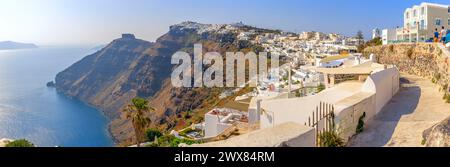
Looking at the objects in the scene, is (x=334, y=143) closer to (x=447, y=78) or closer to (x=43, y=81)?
(x=447, y=78)

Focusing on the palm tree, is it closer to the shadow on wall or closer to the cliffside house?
the shadow on wall

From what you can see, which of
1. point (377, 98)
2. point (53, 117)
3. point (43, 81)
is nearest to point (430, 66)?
point (377, 98)

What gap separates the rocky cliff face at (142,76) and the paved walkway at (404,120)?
47.2m

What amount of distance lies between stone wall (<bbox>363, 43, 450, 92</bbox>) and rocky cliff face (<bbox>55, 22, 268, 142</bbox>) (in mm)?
36371

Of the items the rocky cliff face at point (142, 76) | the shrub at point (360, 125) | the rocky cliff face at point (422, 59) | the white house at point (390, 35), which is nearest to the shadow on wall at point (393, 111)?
the shrub at point (360, 125)

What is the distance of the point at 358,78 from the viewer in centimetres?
1259

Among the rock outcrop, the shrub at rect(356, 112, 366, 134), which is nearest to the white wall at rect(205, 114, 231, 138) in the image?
the shrub at rect(356, 112, 366, 134)

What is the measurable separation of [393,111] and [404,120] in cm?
105

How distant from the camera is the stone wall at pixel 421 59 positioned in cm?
1311

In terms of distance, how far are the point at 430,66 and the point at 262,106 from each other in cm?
985

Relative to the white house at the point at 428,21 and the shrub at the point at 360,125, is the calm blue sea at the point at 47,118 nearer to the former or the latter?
the white house at the point at 428,21

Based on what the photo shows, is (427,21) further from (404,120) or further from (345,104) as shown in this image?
(345,104)

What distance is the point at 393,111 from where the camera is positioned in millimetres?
8852
